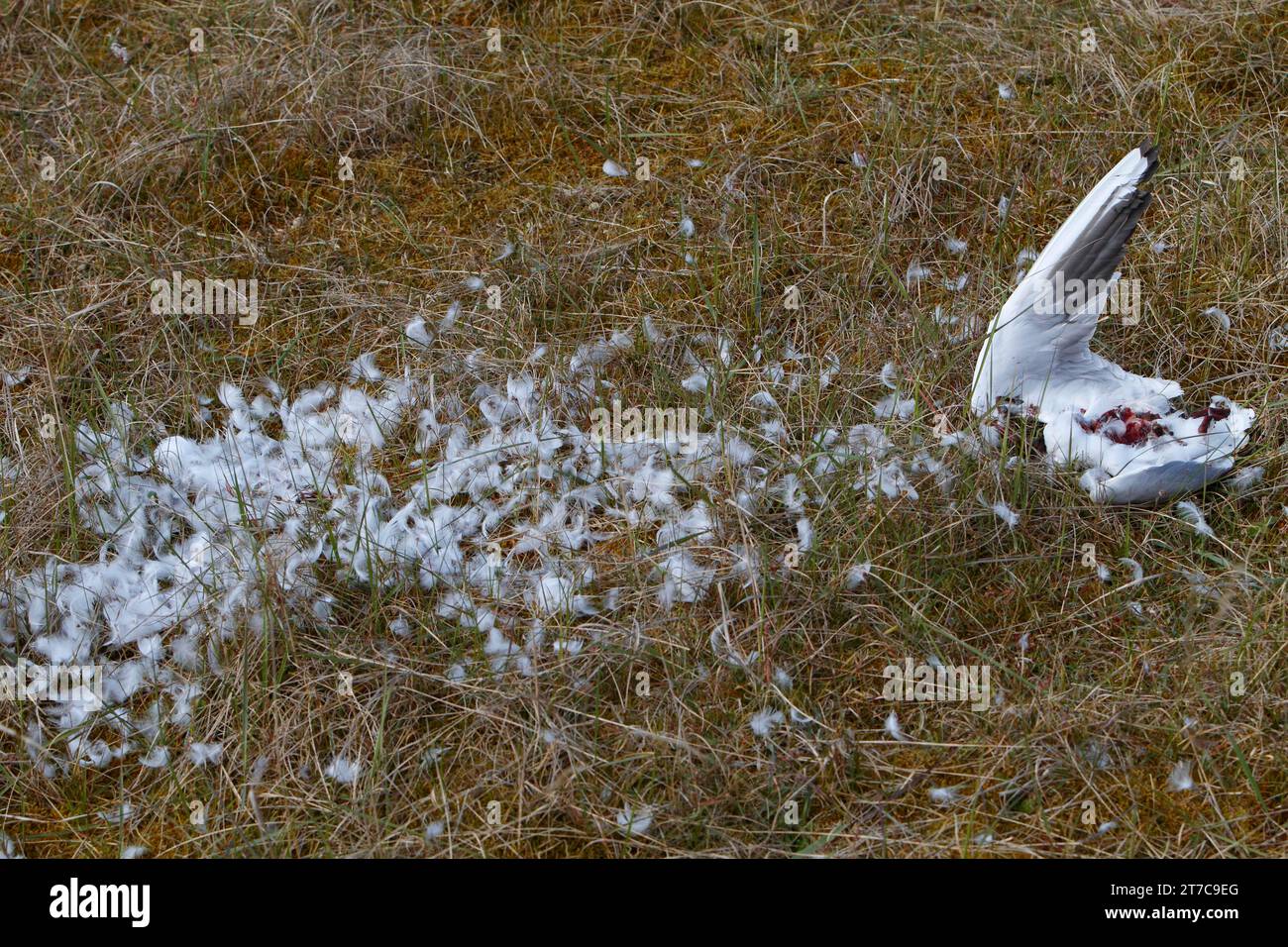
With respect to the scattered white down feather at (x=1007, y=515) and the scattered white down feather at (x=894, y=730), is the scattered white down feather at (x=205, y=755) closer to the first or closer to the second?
the scattered white down feather at (x=894, y=730)

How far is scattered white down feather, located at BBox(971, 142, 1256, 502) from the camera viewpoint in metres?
2.92

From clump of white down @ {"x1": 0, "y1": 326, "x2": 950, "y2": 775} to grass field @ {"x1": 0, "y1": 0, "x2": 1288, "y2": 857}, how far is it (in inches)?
0.8

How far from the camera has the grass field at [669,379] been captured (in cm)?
254

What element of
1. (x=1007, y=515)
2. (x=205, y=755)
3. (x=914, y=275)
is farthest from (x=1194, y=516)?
(x=205, y=755)

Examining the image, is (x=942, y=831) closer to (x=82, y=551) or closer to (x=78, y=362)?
(x=82, y=551)

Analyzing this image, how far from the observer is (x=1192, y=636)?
2693mm

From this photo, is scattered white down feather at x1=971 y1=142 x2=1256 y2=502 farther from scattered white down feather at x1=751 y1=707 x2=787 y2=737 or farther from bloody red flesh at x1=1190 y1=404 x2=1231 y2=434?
scattered white down feather at x1=751 y1=707 x2=787 y2=737

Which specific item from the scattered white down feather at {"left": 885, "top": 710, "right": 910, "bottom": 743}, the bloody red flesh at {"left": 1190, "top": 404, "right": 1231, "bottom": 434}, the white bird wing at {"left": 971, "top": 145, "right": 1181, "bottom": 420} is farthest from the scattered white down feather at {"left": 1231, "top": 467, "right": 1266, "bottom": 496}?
the scattered white down feather at {"left": 885, "top": 710, "right": 910, "bottom": 743}

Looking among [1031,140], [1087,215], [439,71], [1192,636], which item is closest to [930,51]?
[1031,140]

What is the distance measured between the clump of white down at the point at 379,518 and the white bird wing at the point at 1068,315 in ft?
0.98

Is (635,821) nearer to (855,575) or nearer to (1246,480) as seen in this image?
(855,575)

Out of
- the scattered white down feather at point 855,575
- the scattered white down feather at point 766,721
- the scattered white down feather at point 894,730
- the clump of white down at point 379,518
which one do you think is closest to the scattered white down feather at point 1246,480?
the clump of white down at point 379,518

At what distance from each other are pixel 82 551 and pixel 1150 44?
360cm
